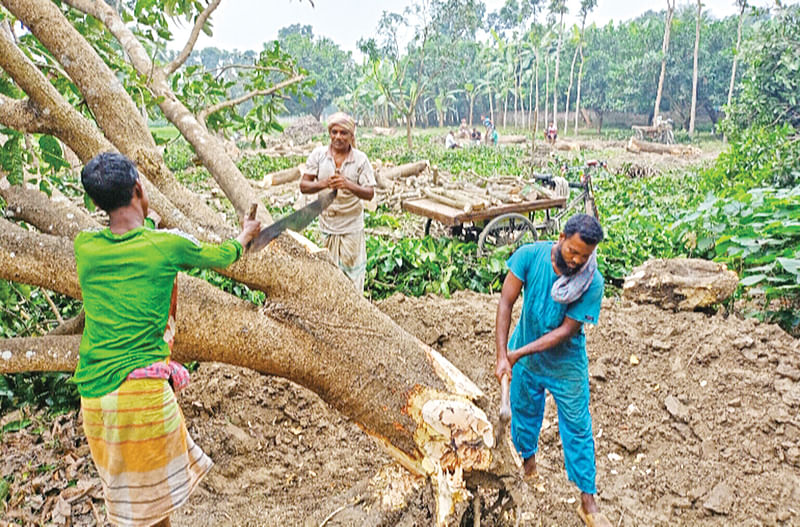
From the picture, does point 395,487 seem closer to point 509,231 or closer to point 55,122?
point 55,122

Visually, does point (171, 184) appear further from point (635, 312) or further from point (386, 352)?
point (635, 312)

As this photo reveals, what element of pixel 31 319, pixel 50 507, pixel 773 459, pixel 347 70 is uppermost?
pixel 347 70

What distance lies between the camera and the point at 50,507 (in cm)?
251

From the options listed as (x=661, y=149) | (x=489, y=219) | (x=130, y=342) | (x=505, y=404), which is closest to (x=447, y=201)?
(x=489, y=219)

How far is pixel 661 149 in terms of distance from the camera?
21312 millimetres

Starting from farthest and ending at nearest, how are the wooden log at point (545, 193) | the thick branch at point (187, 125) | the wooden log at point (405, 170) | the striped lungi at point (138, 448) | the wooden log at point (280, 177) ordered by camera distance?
1. the wooden log at point (405, 170)
2. the wooden log at point (280, 177)
3. the wooden log at point (545, 193)
4. the thick branch at point (187, 125)
5. the striped lungi at point (138, 448)

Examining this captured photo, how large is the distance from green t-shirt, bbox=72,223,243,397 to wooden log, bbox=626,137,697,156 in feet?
74.0

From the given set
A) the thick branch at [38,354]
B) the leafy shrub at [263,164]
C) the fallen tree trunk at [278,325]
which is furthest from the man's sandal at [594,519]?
the leafy shrub at [263,164]

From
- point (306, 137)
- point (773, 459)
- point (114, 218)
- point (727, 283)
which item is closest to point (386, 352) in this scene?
point (114, 218)

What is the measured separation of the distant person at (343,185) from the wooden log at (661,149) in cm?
2067

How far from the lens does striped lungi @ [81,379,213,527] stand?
1690 mm

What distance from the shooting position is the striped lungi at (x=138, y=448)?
1.69 meters

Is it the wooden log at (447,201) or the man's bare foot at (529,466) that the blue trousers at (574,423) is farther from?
the wooden log at (447,201)

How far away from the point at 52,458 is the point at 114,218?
201 centimetres
